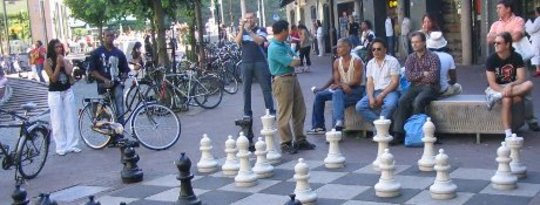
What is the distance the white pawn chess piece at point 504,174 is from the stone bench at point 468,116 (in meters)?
2.40

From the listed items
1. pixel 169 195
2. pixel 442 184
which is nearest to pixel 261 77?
pixel 169 195

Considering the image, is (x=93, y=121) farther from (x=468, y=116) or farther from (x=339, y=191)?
(x=468, y=116)

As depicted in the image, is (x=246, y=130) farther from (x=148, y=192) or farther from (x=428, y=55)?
(x=428, y=55)

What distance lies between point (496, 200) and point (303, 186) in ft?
5.05

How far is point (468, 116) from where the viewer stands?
27.5 ft

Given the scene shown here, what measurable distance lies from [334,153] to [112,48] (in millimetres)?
4733

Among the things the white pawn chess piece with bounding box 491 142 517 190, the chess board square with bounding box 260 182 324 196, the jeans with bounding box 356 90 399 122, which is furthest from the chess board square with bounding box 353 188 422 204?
the jeans with bounding box 356 90 399 122

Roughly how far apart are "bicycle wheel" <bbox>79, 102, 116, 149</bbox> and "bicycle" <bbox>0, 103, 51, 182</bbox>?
54.2 inches

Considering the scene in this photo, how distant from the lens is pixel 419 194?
5953 millimetres

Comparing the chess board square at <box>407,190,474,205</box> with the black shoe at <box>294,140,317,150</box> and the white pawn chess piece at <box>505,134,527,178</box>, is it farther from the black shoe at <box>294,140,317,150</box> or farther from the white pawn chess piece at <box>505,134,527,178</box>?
the black shoe at <box>294,140,317,150</box>

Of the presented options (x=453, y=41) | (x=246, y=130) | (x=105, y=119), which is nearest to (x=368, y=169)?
(x=246, y=130)

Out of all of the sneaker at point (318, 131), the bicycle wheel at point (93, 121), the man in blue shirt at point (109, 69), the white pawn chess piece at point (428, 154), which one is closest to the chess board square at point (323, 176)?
the white pawn chess piece at point (428, 154)

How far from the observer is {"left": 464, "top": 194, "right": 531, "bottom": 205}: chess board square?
549 cm

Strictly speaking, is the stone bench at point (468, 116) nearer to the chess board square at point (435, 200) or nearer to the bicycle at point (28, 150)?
the chess board square at point (435, 200)
